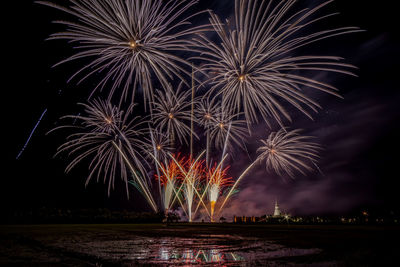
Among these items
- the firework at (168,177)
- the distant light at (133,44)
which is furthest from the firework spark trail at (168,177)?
the distant light at (133,44)

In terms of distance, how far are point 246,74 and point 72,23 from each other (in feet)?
30.2

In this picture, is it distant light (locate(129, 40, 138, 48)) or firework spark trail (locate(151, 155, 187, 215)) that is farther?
firework spark trail (locate(151, 155, 187, 215))

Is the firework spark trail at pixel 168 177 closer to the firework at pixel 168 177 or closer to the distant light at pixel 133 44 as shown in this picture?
the firework at pixel 168 177

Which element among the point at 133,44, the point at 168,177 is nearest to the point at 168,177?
the point at 168,177

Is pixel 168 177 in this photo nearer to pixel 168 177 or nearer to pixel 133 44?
pixel 168 177

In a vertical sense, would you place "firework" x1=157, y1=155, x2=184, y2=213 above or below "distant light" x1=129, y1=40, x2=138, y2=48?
below

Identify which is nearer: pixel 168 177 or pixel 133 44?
pixel 133 44

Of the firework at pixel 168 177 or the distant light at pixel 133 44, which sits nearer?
the distant light at pixel 133 44

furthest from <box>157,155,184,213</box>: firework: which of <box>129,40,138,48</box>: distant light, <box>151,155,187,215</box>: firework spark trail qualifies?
A: <box>129,40,138,48</box>: distant light

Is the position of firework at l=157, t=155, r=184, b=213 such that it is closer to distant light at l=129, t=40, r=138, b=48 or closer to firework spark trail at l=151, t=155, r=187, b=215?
firework spark trail at l=151, t=155, r=187, b=215

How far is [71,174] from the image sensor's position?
129 feet

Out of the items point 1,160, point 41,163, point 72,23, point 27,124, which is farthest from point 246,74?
point 41,163

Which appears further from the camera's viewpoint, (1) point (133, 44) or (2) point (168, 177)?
(2) point (168, 177)

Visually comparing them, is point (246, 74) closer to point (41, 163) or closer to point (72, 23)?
point (72, 23)
